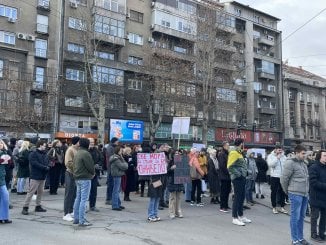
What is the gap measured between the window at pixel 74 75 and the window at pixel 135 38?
8.11 metres

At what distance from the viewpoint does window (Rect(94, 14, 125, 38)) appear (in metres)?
42.4

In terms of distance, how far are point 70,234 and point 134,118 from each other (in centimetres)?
3941

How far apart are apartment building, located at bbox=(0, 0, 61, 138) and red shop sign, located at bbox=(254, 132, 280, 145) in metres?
33.0

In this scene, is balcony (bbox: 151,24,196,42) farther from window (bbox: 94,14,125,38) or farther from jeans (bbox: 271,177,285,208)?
jeans (bbox: 271,177,285,208)

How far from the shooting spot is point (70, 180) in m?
9.25

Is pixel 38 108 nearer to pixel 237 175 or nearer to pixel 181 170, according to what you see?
pixel 181 170

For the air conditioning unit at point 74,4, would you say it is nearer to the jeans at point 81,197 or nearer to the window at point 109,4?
the window at point 109,4

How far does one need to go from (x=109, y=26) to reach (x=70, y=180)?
3661 centimetres

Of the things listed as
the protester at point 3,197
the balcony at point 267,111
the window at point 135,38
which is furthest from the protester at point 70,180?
the balcony at point 267,111

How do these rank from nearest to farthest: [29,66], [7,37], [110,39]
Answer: [7,37] → [29,66] → [110,39]

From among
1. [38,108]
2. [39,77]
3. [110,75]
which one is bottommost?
[38,108]

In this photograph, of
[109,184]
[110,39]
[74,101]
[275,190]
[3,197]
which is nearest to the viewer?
[3,197]

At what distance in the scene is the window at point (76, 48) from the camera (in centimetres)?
4244

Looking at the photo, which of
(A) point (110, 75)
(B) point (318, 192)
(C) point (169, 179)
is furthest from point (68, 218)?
(A) point (110, 75)
